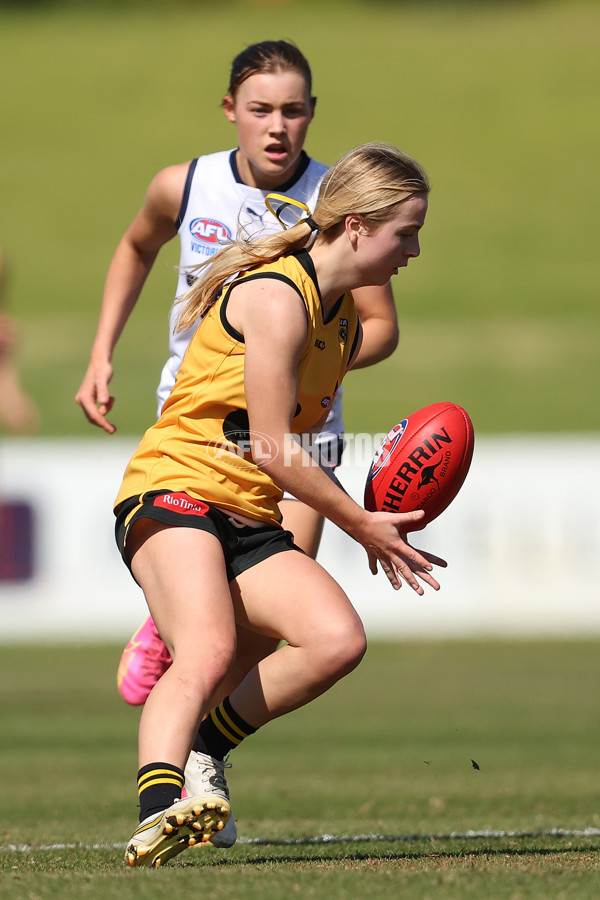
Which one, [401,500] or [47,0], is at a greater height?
[47,0]

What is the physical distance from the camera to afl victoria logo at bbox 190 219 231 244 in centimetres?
534

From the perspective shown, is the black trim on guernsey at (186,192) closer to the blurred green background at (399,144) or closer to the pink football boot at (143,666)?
the pink football boot at (143,666)

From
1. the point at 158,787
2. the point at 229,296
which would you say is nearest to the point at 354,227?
the point at 229,296

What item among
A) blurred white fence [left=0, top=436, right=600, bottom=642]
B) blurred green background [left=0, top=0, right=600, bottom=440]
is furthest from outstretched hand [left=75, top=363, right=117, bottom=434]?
blurred green background [left=0, top=0, right=600, bottom=440]

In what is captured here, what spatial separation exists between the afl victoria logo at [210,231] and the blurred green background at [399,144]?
17396 millimetres

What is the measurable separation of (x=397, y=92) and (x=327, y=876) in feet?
124

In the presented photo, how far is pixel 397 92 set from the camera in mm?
39719

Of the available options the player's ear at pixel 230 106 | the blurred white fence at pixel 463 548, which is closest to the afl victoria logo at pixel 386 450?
the player's ear at pixel 230 106

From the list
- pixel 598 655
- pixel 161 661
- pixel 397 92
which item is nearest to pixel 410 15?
pixel 397 92

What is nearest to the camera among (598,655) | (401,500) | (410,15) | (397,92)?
(401,500)

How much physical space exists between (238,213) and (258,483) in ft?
4.15

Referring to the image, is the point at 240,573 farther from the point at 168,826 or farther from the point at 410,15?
the point at 410,15

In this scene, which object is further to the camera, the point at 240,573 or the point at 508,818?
the point at 508,818

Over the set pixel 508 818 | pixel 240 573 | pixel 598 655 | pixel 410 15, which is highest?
pixel 410 15
